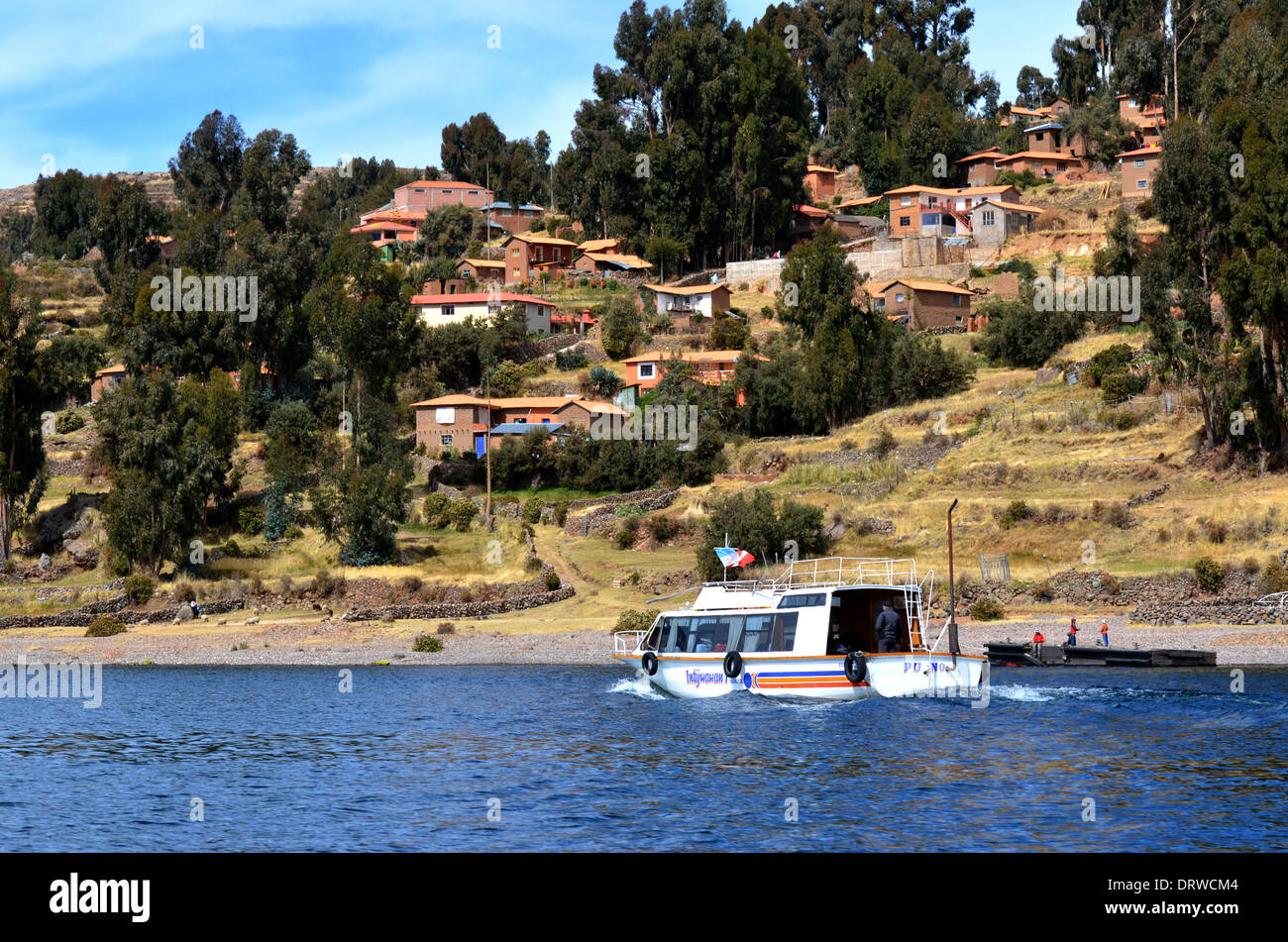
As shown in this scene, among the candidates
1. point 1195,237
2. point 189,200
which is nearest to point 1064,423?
point 1195,237

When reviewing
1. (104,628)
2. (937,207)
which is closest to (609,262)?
(937,207)

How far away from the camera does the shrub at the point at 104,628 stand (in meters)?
61.2

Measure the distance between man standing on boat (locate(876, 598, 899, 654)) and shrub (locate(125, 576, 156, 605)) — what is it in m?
42.4

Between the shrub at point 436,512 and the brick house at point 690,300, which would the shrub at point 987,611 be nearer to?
the shrub at point 436,512

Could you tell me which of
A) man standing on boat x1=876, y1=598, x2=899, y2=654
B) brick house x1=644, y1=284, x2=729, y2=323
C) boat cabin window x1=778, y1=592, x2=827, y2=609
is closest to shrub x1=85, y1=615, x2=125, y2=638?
boat cabin window x1=778, y1=592, x2=827, y2=609

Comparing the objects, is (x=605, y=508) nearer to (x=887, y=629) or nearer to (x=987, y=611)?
(x=987, y=611)

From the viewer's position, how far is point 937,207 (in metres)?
135

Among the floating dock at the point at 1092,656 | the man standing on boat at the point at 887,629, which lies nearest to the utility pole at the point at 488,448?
the floating dock at the point at 1092,656

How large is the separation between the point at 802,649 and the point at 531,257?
105 meters

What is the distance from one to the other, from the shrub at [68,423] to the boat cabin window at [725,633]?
76.2 m

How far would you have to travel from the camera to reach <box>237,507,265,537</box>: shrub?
7712 cm
